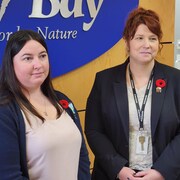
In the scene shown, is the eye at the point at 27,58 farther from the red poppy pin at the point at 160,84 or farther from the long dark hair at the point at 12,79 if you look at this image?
the red poppy pin at the point at 160,84

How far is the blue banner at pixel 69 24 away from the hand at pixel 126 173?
80 cm

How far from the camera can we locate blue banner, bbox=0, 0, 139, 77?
7.08 ft

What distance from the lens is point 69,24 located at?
7.89ft

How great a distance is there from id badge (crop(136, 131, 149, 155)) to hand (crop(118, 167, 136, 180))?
12 centimetres

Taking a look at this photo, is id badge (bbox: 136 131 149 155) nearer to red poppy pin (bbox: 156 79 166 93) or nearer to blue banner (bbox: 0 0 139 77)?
red poppy pin (bbox: 156 79 166 93)

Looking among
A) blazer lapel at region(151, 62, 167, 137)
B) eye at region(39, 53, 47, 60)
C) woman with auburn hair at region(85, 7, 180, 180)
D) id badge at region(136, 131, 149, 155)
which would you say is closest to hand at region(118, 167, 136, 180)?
woman with auburn hair at region(85, 7, 180, 180)

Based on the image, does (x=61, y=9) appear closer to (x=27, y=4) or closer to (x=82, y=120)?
(x=27, y=4)

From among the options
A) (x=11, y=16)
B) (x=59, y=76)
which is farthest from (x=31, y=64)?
(x=59, y=76)

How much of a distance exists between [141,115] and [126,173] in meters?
0.34

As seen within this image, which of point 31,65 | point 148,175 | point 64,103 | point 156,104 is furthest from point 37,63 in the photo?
point 148,175

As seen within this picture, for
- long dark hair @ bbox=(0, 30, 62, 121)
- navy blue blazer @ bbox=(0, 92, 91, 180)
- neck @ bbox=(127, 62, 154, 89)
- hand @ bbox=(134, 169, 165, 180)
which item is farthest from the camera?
neck @ bbox=(127, 62, 154, 89)

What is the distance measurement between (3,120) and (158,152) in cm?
97

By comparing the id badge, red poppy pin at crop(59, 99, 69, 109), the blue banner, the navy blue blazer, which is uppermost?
the blue banner

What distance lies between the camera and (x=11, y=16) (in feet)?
7.01
